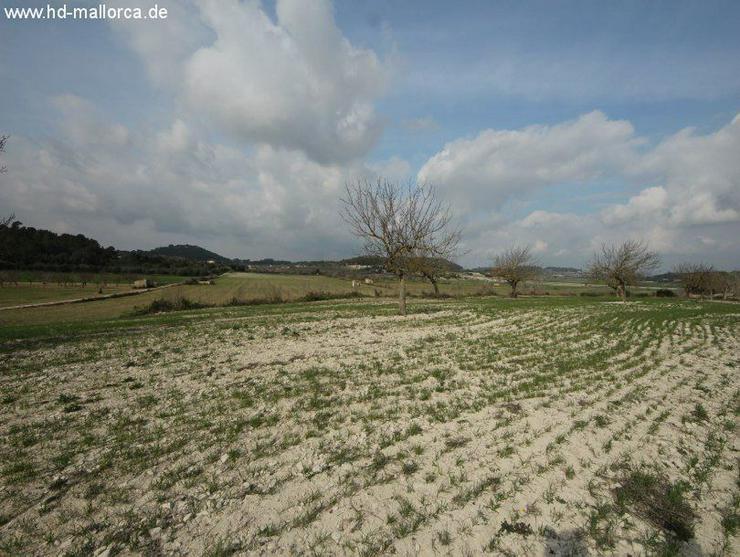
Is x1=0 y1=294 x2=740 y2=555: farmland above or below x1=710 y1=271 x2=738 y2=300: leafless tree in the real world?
below

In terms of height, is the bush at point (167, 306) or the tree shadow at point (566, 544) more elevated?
the tree shadow at point (566, 544)

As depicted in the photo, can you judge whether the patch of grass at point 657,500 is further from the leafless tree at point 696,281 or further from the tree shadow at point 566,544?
the leafless tree at point 696,281

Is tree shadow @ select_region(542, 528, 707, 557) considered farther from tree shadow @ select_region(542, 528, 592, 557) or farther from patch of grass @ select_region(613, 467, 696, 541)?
patch of grass @ select_region(613, 467, 696, 541)

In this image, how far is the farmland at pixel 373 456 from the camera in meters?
4.09

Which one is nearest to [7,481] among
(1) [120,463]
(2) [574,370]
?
(1) [120,463]

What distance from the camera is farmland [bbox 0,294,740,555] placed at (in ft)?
13.4

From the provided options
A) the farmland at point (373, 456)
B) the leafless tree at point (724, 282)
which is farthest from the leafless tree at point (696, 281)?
the farmland at point (373, 456)

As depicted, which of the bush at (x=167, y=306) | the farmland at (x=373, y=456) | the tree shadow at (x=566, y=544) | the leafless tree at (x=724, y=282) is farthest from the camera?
the leafless tree at (x=724, y=282)

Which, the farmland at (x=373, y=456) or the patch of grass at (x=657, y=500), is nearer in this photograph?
the farmland at (x=373, y=456)

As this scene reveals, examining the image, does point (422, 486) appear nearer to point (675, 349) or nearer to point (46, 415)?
point (46, 415)

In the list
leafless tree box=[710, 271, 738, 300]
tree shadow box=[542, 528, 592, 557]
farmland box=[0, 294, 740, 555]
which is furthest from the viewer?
leafless tree box=[710, 271, 738, 300]

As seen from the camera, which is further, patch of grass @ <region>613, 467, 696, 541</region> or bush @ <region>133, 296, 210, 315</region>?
bush @ <region>133, 296, 210, 315</region>

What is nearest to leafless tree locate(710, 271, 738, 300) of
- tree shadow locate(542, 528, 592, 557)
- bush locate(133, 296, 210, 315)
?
tree shadow locate(542, 528, 592, 557)

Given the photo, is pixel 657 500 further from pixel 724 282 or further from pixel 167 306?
pixel 724 282
